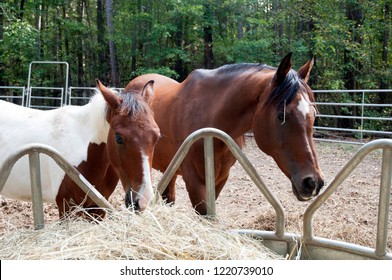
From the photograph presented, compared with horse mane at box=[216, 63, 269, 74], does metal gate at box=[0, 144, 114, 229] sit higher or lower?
lower

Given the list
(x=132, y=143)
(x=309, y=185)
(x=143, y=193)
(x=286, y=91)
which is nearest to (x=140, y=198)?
(x=143, y=193)

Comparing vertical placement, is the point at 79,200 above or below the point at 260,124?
below

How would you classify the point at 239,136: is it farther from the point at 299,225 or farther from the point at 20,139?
the point at 20,139

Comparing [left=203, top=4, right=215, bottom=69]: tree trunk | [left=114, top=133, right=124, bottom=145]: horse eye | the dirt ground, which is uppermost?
[left=203, top=4, right=215, bottom=69]: tree trunk

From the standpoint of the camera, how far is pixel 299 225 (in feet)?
12.7

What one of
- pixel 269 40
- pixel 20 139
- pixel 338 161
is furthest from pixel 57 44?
pixel 20 139

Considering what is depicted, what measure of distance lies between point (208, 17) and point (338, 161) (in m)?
9.68

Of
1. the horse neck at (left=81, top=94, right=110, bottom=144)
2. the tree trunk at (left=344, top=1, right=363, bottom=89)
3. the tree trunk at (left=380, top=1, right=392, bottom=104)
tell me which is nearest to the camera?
the horse neck at (left=81, top=94, right=110, bottom=144)

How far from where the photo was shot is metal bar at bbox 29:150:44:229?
1.88m

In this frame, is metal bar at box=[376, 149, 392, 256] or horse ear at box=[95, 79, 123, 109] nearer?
metal bar at box=[376, 149, 392, 256]

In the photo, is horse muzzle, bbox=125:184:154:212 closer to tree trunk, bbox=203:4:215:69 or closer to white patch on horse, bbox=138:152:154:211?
white patch on horse, bbox=138:152:154:211

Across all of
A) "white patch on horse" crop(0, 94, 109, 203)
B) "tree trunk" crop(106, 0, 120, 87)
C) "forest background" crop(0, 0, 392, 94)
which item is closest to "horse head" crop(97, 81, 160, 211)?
"white patch on horse" crop(0, 94, 109, 203)

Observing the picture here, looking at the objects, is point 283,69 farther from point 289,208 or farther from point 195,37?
point 195,37

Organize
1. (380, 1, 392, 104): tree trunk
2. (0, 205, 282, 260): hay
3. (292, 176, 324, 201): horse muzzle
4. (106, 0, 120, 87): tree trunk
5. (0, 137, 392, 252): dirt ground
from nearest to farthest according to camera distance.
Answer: (0, 205, 282, 260): hay, (292, 176, 324, 201): horse muzzle, (0, 137, 392, 252): dirt ground, (380, 1, 392, 104): tree trunk, (106, 0, 120, 87): tree trunk
